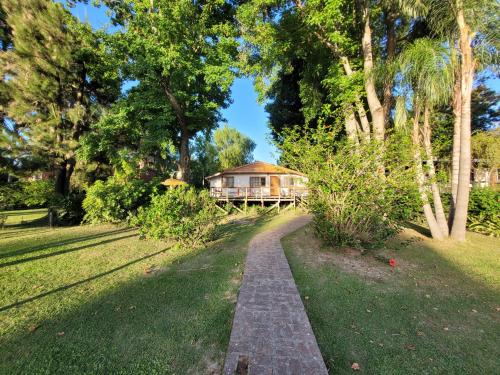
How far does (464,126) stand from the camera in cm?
691

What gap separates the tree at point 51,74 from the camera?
1140 centimetres

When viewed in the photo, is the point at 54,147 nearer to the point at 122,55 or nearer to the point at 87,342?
the point at 122,55

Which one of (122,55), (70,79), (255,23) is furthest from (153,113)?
(255,23)

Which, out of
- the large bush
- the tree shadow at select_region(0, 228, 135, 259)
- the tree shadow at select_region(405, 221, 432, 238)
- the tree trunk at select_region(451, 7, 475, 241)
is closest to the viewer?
the large bush

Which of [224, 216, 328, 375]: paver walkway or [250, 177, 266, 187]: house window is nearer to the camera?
[224, 216, 328, 375]: paver walkway

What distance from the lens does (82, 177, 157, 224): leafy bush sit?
10562mm

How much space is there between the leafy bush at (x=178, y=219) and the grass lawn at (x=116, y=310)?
0.57 m

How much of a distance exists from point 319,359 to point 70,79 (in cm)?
1787

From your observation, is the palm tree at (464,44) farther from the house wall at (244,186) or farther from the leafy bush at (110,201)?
the leafy bush at (110,201)

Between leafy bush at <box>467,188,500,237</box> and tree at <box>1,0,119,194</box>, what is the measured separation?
62.1ft

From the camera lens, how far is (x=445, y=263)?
558 centimetres

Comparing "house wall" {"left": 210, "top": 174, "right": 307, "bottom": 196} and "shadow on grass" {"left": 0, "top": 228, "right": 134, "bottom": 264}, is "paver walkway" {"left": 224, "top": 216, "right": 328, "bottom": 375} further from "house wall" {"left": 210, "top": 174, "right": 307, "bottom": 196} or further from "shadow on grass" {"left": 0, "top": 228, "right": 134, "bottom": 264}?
"house wall" {"left": 210, "top": 174, "right": 307, "bottom": 196}

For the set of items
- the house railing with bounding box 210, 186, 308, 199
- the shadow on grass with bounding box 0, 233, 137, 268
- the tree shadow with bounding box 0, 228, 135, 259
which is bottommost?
the tree shadow with bounding box 0, 228, 135, 259

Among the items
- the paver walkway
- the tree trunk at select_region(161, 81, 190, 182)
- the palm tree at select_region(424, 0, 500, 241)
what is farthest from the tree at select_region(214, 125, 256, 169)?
the paver walkway
